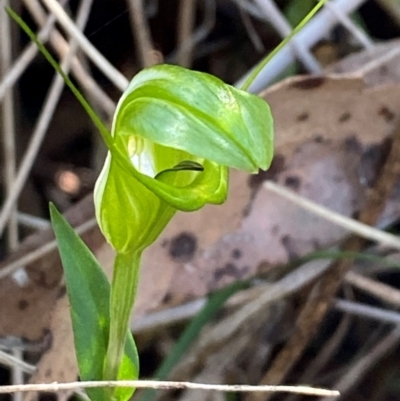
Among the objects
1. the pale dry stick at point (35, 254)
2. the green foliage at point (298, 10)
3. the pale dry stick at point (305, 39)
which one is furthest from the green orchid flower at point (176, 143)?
the green foliage at point (298, 10)

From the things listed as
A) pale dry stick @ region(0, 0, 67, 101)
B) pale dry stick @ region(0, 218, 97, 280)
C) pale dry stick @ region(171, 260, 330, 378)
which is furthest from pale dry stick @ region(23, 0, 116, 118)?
pale dry stick @ region(171, 260, 330, 378)

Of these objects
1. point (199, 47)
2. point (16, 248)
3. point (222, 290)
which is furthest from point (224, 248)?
point (199, 47)

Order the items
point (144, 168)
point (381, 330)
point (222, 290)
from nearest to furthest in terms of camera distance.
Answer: point (144, 168)
point (222, 290)
point (381, 330)

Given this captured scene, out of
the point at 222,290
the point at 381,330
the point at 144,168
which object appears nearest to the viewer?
the point at 144,168

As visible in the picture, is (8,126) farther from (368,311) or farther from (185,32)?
(368,311)

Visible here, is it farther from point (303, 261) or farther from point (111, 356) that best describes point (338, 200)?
point (111, 356)

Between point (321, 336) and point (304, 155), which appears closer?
point (304, 155)

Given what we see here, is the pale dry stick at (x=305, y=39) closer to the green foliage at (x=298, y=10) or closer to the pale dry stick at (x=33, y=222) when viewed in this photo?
the green foliage at (x=298, y=10)

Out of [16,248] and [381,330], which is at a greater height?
[16,248]
